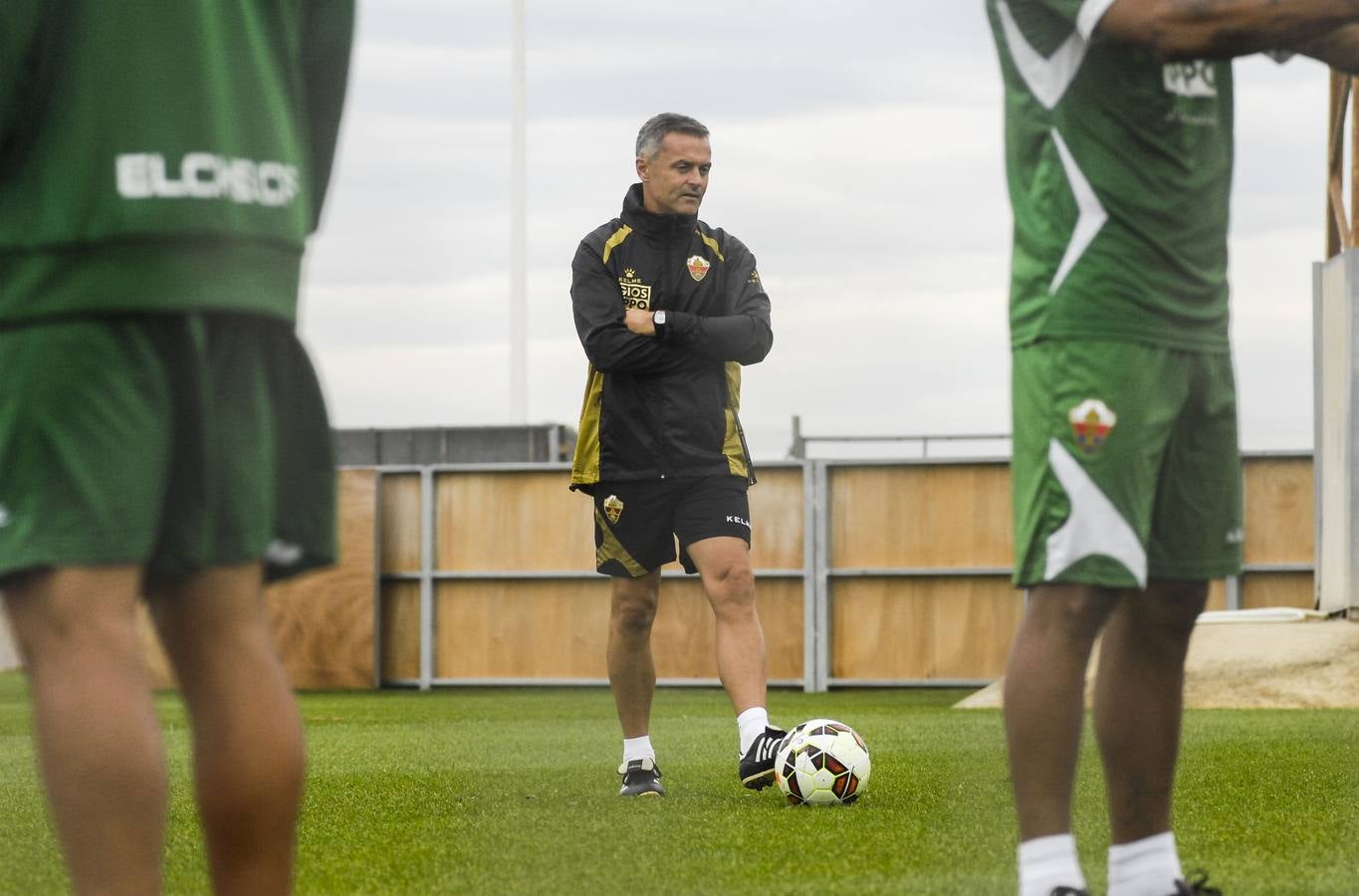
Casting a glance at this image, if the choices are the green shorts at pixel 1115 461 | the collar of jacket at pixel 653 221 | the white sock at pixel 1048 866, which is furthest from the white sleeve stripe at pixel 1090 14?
the collar of jacket at pixel 653 221

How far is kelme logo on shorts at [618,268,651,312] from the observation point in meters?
5.84

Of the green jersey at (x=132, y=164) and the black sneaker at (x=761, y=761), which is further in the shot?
the black sneaker at (x=761, y=761)

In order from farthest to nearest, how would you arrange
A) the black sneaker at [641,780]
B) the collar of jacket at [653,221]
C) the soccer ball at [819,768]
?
the collar of jacket at [653,221] < the black sneaker at [641,780] < the soccer ball at [819,768]

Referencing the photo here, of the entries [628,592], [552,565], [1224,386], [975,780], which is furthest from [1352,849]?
[552,565]

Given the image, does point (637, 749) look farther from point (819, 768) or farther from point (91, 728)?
point (91, 728)

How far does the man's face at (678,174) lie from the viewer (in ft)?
19.0

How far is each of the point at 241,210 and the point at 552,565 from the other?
14.3 metres

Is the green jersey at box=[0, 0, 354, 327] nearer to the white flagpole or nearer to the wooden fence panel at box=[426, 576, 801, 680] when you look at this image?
the wooden fence panel at box=[426, 576, 801, 680]

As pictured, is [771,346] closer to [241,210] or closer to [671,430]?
[671,430]

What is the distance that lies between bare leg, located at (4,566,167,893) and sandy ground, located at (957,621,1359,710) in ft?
31.0

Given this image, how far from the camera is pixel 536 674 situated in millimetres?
16188

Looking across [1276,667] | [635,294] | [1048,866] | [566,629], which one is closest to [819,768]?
[635,294]

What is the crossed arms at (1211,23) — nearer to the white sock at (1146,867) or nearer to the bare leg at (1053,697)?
the bare leg at (1053,697)

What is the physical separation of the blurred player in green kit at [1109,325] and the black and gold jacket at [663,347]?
A: 2784 mm
